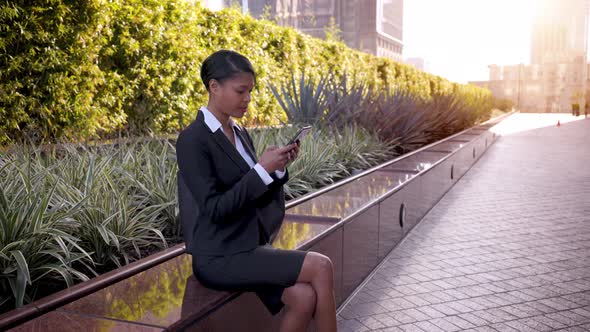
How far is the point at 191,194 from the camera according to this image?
2.02m

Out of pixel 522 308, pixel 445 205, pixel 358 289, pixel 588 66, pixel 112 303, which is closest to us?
pixel 112 303

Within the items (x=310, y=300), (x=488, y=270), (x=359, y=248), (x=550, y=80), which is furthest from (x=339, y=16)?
(x=310, y=300)

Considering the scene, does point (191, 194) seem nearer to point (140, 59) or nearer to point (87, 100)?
point (87, 100)

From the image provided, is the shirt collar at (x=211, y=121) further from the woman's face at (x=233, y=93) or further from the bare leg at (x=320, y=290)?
the bare leg at (x=320, y=290)

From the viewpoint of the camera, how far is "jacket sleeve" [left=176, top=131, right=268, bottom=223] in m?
1.88

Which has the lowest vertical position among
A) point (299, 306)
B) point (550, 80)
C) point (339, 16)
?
point (299, 306)

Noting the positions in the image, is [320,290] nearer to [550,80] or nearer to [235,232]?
[235,232]

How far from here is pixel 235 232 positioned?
2012 millimetres

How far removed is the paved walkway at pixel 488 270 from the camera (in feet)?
10.2

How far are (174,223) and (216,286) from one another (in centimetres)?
142

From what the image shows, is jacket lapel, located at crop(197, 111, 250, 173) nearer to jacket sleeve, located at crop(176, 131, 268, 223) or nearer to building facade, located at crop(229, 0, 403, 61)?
jacket sleeve, located at crop(176, 131, 268, 223)

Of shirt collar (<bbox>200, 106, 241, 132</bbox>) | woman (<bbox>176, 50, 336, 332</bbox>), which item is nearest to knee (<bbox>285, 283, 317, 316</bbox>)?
woman (<bbox>176, 50, 336, 332</bbox>)

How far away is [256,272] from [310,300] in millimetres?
230

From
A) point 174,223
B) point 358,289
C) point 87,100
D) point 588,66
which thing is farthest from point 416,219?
point 588,66
